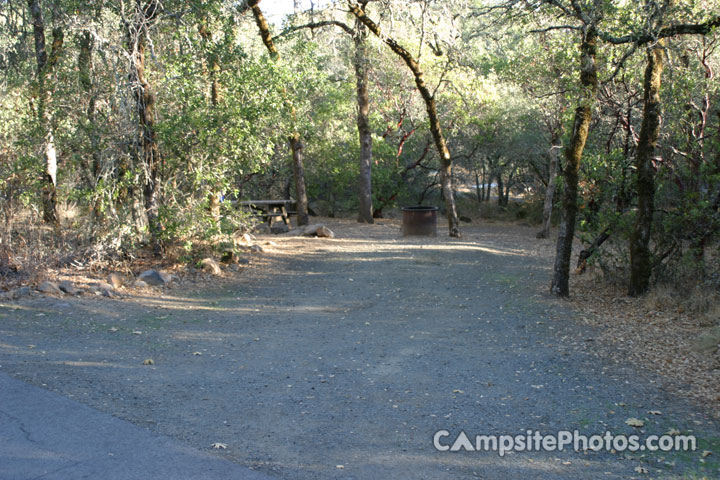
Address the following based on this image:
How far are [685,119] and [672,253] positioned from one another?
7.75 feet

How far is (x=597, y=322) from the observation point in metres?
7.77

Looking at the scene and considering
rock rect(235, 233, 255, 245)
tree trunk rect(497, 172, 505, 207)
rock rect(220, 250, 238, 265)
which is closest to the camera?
rock rect(220, 250, 238, 265)

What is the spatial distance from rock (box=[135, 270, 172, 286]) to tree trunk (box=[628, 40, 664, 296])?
7367 mm

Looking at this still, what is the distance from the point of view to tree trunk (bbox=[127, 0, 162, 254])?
408 inches

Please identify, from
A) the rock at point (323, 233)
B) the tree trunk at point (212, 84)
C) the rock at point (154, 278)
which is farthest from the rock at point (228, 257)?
the rock at point (323, 233)

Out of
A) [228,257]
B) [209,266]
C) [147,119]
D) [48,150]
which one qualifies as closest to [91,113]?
[147,119]

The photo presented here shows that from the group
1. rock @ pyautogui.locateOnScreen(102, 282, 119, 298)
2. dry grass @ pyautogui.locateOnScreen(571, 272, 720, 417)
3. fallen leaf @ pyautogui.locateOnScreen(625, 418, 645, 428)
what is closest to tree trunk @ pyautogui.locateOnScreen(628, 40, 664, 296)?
dry grass @ pyautogui.locateOnScreen(571, 272, 720, 417)

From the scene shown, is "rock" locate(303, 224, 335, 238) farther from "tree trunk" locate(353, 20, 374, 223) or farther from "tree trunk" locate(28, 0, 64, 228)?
"tree trunk" locate(28, 0, 64, 228)

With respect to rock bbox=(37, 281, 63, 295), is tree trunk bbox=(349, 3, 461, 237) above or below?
above

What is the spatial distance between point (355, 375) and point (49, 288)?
547 centimetres

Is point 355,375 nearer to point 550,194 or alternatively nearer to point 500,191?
point 550,194

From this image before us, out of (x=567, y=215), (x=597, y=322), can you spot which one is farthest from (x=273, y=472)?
(x=567, y=215)

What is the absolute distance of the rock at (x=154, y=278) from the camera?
9.98 m

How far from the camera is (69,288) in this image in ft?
29.6
